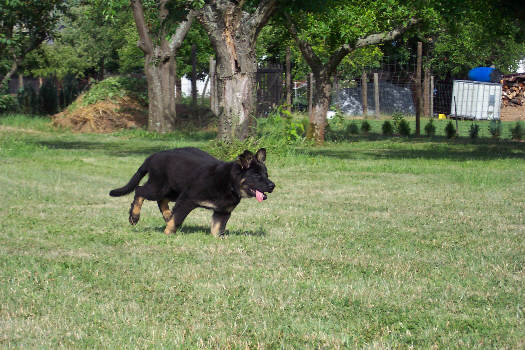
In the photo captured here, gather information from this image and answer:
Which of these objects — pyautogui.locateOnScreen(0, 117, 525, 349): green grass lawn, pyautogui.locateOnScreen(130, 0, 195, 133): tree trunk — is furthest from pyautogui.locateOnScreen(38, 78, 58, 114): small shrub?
pyautogui.locateOnScreen(0, 117, 525, 349): green grass lawn

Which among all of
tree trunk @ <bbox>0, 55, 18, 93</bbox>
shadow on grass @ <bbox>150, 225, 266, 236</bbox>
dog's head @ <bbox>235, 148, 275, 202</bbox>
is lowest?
shadow on grass @ <bbox>150, 225, 266, 236</bbox>

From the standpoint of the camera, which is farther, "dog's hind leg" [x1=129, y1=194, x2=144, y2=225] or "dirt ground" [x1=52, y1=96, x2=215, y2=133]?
"dirt ground" [x1=52, y1=96, x2=215, y2=133]

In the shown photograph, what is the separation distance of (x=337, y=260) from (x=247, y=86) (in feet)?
41.0

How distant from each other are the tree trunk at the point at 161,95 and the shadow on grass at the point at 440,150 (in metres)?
8.26

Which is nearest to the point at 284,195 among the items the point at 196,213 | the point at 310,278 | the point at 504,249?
the point at 196,213

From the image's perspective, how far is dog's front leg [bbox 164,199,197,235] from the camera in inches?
317

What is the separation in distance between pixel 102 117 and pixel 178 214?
2485 centimetres

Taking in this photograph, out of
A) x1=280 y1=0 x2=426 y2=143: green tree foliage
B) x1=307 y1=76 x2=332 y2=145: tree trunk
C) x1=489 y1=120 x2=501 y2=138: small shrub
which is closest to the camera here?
x1=280 y1=0 x2=426 y2=143: green tree foliage

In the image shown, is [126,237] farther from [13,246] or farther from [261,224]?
[261,224]

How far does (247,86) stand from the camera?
1897 centimetres

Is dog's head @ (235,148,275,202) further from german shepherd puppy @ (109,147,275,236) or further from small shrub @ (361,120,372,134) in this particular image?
small shrub @ (361,120,372,134)

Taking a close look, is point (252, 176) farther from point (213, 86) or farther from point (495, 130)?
point (213, 86)

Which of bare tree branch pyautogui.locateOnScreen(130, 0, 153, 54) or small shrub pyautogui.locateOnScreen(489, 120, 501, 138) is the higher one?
bare tree branch pyautogui.locateOnScreen(130, 0, 153, 54)

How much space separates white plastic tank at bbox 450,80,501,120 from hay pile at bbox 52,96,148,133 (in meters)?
21.9
